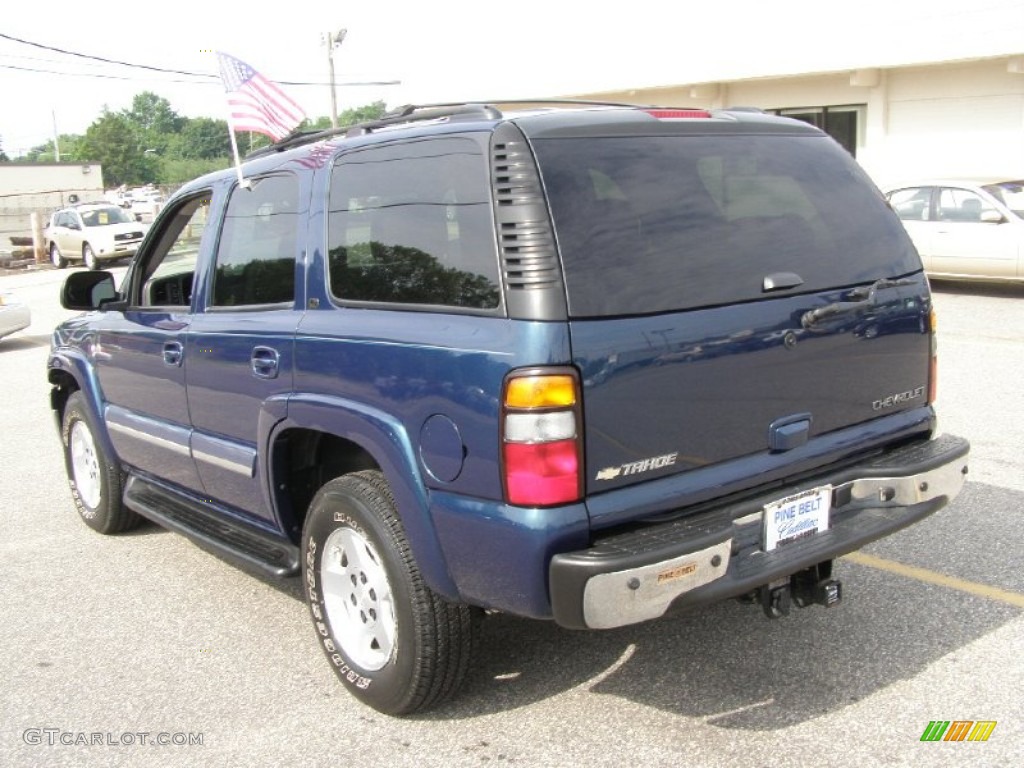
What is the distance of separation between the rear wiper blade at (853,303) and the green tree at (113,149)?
417 ft

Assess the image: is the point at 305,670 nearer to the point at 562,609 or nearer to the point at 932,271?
the point at 562,609

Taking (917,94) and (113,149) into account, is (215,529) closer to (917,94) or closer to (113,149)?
(917,94)

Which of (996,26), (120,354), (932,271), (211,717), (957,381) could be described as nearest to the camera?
(211,717)

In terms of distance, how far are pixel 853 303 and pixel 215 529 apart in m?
2.89

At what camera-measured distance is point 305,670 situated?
4.25m

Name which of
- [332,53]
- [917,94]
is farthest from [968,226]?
[332,53]

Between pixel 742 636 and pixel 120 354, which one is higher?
pixel 120 354

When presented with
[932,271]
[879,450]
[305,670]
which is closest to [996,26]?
[932,271]

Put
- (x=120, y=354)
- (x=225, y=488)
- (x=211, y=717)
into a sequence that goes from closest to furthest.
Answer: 1. (x=211, y=717)
2. (x=225, y=488)
3. (x=120, y=354)

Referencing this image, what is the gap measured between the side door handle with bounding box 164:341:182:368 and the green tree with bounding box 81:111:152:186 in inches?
4924

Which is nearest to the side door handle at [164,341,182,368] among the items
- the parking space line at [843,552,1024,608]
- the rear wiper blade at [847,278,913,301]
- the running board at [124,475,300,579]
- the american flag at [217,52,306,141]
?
the running board at [124,475,300,579]

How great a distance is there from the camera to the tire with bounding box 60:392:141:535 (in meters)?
5.90

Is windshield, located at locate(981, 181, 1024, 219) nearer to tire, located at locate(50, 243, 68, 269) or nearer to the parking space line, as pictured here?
the parking space line

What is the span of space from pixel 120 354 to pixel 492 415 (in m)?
3.02
